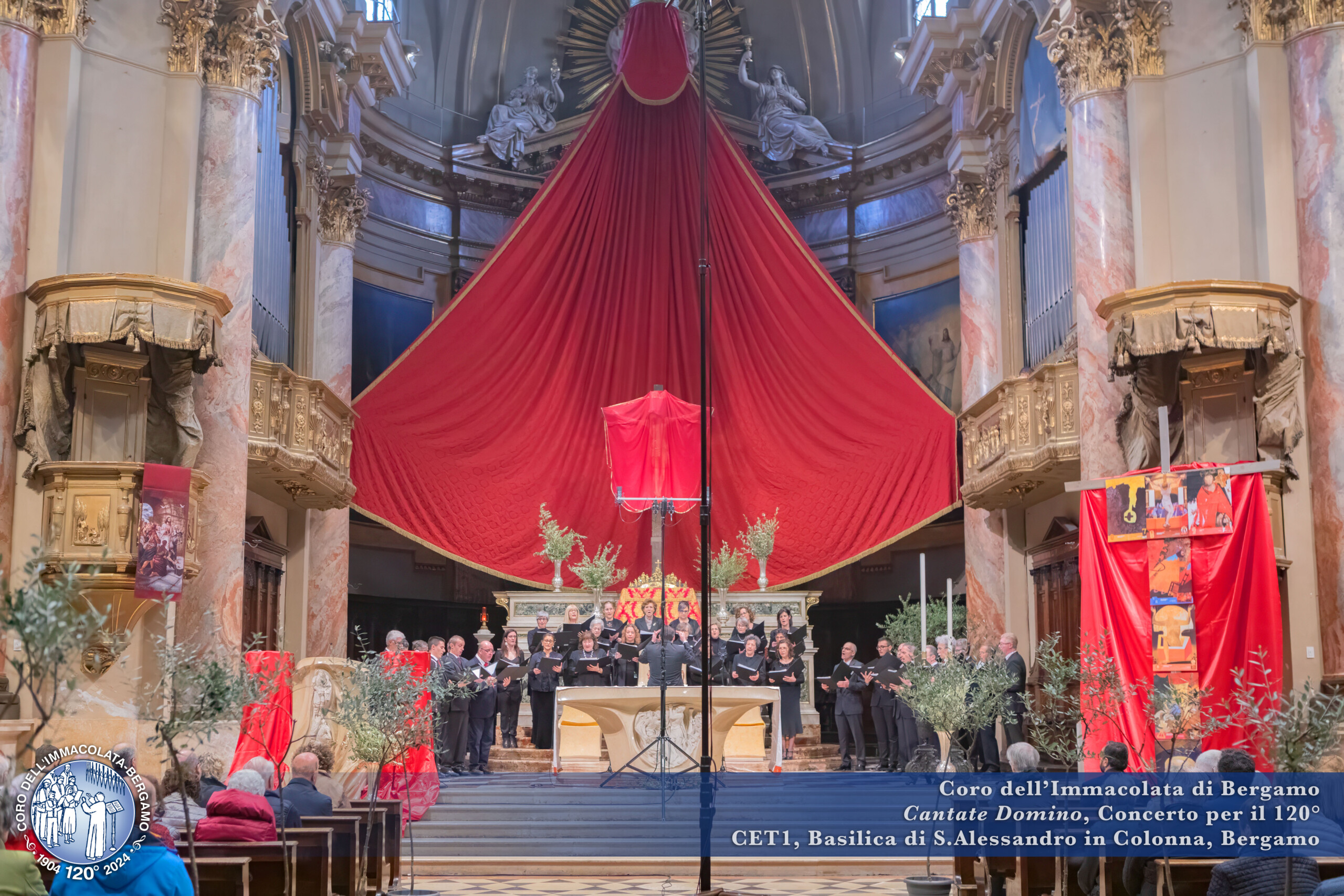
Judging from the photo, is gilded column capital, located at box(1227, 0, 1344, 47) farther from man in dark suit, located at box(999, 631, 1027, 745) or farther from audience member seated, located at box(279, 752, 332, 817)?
audience member seated, located at box(279, 752, 332, 817)

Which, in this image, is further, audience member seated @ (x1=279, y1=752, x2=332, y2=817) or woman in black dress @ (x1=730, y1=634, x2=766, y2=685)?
woman in black dress @ (x1=730, y1=634, x2=766, y2=685)

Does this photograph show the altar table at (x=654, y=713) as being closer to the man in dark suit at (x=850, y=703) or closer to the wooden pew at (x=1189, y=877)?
the man in dark suit at (x=850, y=703)

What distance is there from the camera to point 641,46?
17031mm

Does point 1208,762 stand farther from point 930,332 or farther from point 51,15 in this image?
point 930,332

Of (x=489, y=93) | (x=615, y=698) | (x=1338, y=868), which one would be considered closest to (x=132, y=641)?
(x=615, y=698)

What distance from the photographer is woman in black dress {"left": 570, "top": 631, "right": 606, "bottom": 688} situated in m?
12.8

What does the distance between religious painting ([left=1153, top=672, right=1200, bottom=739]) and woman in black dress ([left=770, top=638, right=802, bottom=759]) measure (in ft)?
13.7

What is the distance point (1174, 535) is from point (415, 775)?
224 inches

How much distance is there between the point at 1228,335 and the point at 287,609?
9.91m

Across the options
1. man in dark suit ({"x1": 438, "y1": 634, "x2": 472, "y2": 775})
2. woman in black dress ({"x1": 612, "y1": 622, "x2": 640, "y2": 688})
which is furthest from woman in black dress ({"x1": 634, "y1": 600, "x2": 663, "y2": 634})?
man in dark suit ({"x1": 438, "y1": 634, "x2": 472, "y2": 775})

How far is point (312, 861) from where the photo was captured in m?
6.00

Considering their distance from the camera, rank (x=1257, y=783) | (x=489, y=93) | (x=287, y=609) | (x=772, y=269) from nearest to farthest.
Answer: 1. (x=1257, y=783)
2. (x=287, y=609)
3. (x=772, y=269)
4. (x=489, y=93)

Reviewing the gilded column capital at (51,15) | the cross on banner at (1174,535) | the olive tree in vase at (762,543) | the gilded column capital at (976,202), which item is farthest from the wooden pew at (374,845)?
the gilded column capital at (976,202)

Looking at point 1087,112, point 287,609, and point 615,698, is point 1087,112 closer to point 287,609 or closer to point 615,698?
point 615,698
